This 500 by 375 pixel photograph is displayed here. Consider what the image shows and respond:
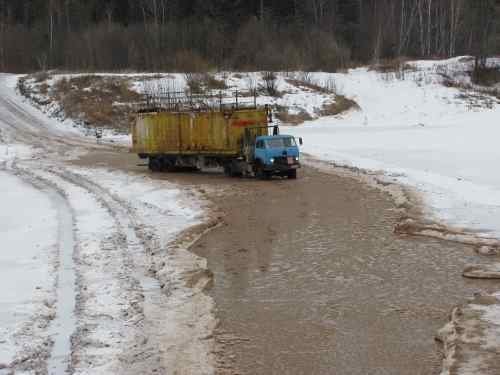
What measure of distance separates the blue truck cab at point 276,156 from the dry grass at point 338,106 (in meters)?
24.8

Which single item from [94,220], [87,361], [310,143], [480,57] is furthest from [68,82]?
[87,361]

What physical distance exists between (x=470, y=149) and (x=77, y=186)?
17733 mm

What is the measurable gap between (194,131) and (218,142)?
5.18 ft

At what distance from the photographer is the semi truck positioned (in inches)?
1029

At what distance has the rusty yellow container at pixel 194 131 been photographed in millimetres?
27969

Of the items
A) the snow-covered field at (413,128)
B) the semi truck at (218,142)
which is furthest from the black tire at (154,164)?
the snow-covered field at (413,128)

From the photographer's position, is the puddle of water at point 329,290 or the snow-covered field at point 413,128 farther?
the snow-covered field at point 413,128

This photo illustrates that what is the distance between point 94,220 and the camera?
18156 mm

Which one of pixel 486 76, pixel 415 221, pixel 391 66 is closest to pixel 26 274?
pixel 415 221

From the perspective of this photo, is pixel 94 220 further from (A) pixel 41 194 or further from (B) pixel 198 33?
(B) pixel 198 33

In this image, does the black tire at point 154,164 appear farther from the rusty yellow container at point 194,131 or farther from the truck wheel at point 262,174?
the truck wheel at point 262,174

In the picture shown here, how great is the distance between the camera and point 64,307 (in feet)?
35.9

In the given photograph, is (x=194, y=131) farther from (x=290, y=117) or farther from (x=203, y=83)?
(x=203, y=83)

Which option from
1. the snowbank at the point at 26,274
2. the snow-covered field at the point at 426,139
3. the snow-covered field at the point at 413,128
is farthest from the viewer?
the snow-covered field at the point at 413,128
